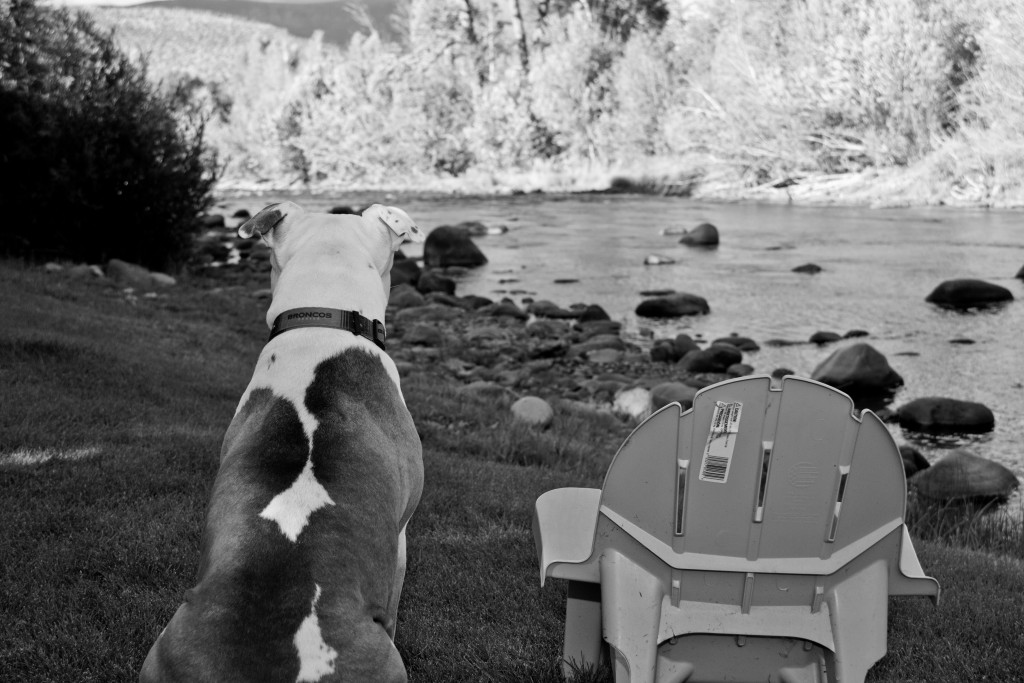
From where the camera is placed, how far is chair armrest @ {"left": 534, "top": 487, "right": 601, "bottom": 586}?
3.20m

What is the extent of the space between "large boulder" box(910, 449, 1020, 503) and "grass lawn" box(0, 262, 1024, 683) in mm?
1217

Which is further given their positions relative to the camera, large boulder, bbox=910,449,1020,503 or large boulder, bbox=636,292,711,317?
large boulder, bbox=636,292,711,317

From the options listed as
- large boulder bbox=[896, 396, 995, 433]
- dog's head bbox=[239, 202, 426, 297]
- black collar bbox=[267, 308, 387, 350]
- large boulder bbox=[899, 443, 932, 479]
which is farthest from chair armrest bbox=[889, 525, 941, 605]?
large boulder bbox=[896, 396, 995, 433]

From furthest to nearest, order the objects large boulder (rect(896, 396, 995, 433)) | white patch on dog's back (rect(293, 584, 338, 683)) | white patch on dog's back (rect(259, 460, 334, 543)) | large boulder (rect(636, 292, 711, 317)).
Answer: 1. large boulder (rect(636, 292, 711, 317))
2. large boulder (rect(896, 396, 995, 433))
3. white patch on dog's back (rect(259, 460, 334, 543))
4. white patch on dog's back (rect(293, 584, 338, 683))

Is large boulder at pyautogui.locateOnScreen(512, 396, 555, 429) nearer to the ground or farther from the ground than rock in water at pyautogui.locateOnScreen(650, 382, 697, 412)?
farther from the ground

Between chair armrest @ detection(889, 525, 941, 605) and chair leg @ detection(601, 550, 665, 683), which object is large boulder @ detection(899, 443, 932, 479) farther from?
chair leg @ detection(601, 550, 665, 683)

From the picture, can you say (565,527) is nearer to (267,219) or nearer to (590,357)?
(267,219)

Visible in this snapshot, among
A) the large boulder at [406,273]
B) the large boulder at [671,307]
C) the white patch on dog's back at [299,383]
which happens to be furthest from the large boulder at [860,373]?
the large boulder at [406,273]

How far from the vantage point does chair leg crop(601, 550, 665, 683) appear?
3016 mm

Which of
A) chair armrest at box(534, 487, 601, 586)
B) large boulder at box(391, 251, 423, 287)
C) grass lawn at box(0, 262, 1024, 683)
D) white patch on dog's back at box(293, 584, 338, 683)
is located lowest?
large boulder at box(391, 251, 423, 287)

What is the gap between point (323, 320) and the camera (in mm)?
3412

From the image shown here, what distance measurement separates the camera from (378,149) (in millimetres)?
48000

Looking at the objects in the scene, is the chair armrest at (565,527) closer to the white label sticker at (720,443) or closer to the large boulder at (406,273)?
the white label sticker at (720,443)

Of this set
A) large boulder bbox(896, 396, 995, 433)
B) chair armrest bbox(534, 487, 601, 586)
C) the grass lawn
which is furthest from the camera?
large boulder bbox(896, 396, 995, 433)
